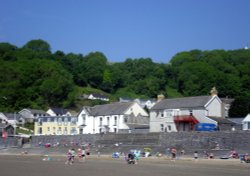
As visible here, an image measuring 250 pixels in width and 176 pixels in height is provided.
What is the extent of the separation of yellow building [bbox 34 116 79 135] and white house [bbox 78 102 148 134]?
4121 millimetres

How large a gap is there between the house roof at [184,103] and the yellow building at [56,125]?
810 inches

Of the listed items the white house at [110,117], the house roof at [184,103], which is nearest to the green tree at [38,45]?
the white house at [110,117]

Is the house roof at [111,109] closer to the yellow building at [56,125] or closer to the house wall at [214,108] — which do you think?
the yellow building at [56,125]

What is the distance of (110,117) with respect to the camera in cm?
7738

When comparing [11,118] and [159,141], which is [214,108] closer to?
[159,141]

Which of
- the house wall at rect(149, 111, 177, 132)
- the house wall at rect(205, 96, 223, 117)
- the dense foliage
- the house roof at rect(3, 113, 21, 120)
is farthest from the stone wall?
the dense foliage

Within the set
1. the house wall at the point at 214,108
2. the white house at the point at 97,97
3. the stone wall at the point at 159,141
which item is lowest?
the stone wall at the point at 159,141

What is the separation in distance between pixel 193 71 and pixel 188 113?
246 feet

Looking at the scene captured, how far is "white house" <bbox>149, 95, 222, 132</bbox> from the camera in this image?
65625mm

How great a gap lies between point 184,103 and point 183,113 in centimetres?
169

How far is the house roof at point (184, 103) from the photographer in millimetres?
66562

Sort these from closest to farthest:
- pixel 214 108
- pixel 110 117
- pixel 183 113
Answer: pixel 183 113, pixel 214 108, pixel 110 117

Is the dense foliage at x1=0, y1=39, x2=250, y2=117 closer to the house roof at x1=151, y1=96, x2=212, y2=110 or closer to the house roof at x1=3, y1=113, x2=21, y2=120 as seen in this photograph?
the house roof at x1=3, y1=113, x2=21, y2=120

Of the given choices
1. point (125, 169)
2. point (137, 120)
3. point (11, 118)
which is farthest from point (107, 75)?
point (125, 169)
